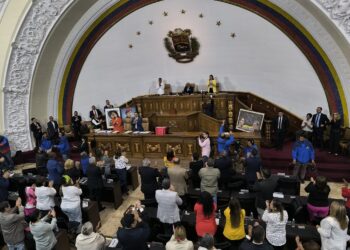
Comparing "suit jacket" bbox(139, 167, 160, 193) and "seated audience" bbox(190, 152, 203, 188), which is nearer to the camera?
"suit jacket" bbox(139, 167, 160, 193)

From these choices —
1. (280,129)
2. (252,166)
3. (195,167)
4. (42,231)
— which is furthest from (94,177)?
(280,129)

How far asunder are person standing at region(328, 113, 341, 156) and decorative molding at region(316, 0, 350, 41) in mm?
2167

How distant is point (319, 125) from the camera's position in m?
8.60

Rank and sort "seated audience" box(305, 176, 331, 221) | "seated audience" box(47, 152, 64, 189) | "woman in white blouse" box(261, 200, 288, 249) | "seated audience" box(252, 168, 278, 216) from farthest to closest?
"seated audience" box(47, 152, 64, 189), "seated audience" box(252, 168, 278, 216), "seated audience" box(305, 176, 331, 221), "woman in white blouse" box(261, 200, 288, 249)

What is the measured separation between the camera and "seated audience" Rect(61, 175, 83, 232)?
4922mm

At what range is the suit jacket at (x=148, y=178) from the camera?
207 inches

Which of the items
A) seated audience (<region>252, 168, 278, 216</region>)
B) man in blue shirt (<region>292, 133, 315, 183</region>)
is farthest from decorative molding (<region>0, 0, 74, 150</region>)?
seated audience (<region>252, 168, 278, 216</region>)

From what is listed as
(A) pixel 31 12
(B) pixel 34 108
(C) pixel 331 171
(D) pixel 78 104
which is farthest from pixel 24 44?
(C) pixel 331 171

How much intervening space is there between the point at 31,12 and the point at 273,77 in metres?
8.90

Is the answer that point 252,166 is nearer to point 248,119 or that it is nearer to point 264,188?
point 264,188

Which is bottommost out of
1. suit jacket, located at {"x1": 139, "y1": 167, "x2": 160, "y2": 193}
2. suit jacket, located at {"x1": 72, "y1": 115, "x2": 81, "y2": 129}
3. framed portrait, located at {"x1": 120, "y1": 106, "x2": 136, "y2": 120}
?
suit jacket, located at {"x1": 139, "y1": 167, "x2": 160, "y2": 193}

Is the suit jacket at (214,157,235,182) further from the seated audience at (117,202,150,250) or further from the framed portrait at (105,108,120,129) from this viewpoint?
the framed portrait at (105,108,120,129)

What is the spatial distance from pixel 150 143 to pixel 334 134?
5371mm

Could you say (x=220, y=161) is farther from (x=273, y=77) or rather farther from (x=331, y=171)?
(x=273, y=77)
